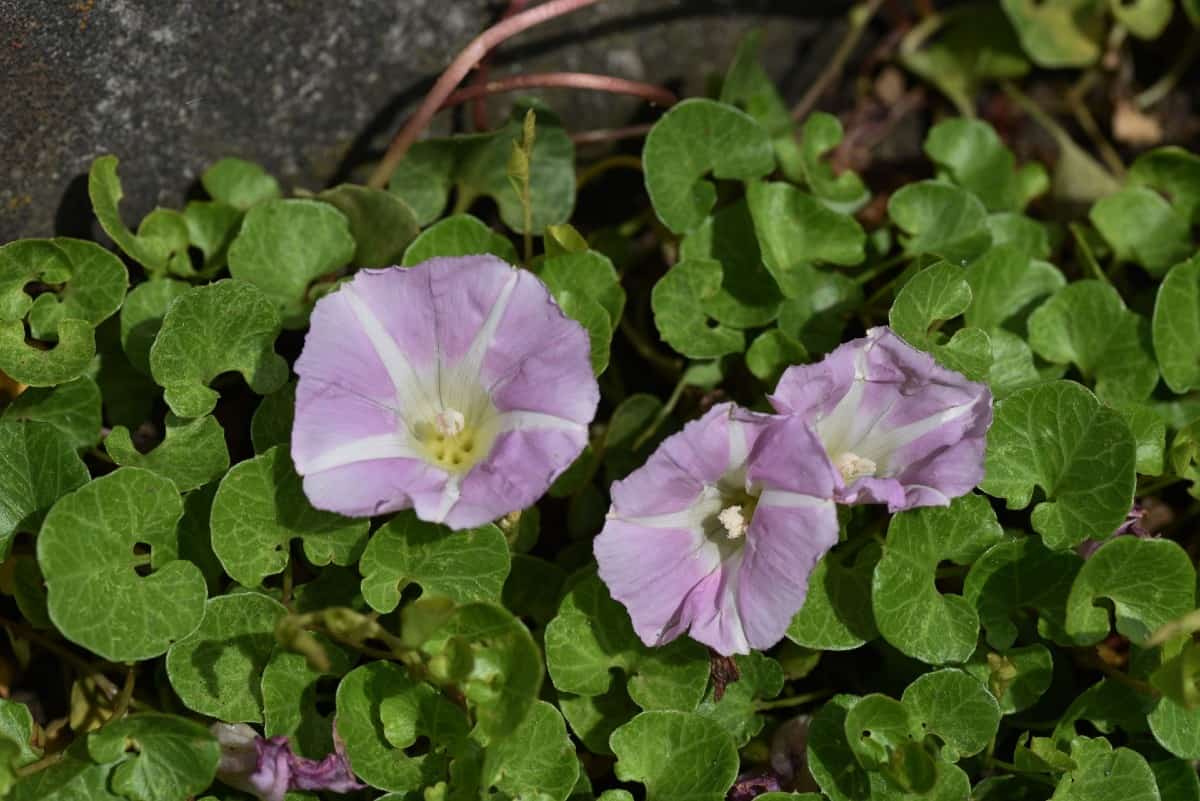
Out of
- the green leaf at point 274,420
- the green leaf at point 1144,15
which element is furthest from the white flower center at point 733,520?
the green leaf at point 1144,15

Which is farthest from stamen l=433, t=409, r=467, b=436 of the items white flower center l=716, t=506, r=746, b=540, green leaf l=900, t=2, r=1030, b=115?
green leaf l=900, t=2, r=1030, b=115

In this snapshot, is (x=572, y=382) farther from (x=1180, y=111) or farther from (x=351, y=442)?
(x=1180, y=111)

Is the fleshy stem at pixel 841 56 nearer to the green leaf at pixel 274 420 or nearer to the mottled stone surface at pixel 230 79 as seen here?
the mottled stone surface at pixel 230 79

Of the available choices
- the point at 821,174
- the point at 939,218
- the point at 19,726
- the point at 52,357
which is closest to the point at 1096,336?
the point at 939,218

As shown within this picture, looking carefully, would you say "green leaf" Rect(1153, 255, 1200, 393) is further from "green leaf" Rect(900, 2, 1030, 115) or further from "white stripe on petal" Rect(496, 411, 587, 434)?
"white stripe on petal" Rect(496, 411, 587, 434)

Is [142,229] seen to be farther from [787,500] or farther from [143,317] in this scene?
[787,500]
